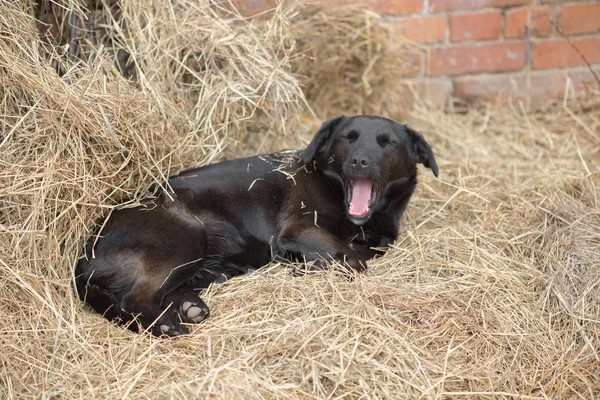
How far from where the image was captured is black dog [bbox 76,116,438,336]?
3.31 m

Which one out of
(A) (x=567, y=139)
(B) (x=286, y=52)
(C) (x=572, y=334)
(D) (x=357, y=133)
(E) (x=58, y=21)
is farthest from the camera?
(A) (x=567, y=139)

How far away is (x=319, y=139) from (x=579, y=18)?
10.9 feet

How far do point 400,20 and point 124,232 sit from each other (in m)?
3.48

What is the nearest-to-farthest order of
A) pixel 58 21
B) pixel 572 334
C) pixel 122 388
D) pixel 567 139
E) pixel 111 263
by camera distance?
pixel 122 388 → pixel 572 334 → pixel 111 263 → pixel 58 21 → pixel 567 139

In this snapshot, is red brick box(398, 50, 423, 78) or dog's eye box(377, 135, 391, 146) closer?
dog's eye box(377, 135, 391, 146)

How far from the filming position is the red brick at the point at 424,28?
5875mm

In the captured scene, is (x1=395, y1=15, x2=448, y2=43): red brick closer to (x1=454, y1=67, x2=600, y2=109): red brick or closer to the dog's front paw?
(x1=454, y1=67, x2=600, y2=109): red brick

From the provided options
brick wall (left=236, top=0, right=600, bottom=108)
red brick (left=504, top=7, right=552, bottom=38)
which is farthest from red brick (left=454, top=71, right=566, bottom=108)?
red brick (left=504, top=7, right=552, bottom=38)

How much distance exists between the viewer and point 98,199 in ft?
11.0

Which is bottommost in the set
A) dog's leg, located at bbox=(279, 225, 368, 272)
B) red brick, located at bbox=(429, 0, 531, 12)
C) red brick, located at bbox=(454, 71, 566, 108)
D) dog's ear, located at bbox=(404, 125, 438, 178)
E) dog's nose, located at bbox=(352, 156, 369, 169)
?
red brick, located at bbox=(454, 71, 566, 108)

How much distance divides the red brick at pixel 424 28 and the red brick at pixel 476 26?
0.29 feet

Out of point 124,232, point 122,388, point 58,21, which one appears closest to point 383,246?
point 124,232

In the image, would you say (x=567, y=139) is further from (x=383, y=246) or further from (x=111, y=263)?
(x=111, y=263)

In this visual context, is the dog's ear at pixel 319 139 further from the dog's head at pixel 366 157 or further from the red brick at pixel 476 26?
the red brick at pixel 476 26
